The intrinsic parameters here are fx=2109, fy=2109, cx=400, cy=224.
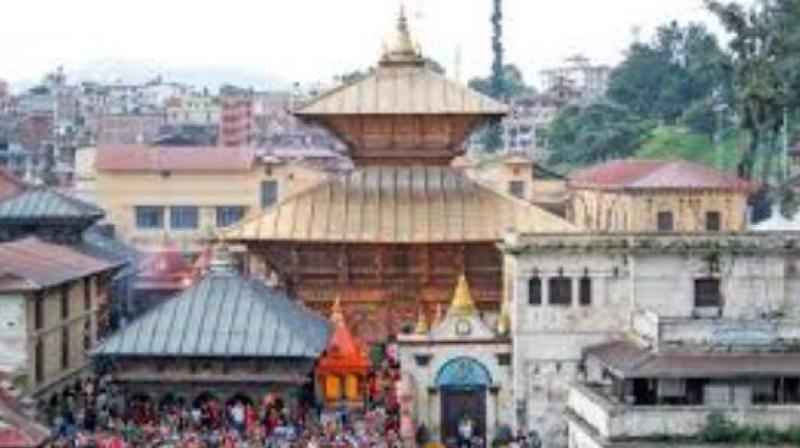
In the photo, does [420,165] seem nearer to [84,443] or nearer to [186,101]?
[84,443]

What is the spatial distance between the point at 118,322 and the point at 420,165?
13.7 m

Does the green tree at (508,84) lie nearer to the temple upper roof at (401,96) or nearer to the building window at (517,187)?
the building window at (517,187)

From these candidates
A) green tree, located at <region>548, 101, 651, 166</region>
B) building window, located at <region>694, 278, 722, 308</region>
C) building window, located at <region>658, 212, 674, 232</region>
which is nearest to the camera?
building window, located at <region>694, 278, 722, 308</region>

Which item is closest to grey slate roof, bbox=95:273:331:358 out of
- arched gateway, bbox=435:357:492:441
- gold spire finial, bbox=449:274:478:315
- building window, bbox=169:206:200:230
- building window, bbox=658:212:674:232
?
arched gateway, bbox=435:357:492:441

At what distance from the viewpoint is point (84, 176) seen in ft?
304

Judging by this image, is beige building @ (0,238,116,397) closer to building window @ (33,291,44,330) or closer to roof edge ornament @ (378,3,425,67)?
building window @ (33,291,44,330)

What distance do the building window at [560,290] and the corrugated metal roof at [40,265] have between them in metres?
11.0

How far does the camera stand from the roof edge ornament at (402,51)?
55188 mm

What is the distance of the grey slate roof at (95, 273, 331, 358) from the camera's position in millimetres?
43406

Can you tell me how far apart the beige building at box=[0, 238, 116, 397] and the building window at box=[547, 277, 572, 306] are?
10.9m

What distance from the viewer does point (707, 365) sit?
39.2 m

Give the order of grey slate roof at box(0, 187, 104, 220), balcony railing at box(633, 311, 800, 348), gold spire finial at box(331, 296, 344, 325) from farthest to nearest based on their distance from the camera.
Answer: grey slate roof at box(0, 187, 104, 220), gold spire finial at box(331, 296, 344, 325), balcony railing at box(633, 311, 800, 348)

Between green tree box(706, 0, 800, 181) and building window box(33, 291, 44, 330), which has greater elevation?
green tree box(706, 0, 800, 181)

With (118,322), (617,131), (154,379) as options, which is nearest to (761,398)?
(154,379)
